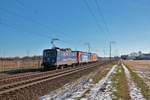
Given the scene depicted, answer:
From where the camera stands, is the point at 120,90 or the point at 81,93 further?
the point at 120,90

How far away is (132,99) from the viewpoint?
12.9 metres

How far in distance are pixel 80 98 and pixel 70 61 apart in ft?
131

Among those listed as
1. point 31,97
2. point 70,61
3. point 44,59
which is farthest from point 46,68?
point 31,97

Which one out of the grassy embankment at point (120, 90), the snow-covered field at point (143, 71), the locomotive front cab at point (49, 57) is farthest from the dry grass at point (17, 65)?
the grassy embankment at point (120, 90)

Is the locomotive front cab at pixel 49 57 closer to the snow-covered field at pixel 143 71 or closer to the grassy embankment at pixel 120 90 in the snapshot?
the snow-covered field at pixel 143 71

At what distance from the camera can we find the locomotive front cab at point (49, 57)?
4266 centimetres

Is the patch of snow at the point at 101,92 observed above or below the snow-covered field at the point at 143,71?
below

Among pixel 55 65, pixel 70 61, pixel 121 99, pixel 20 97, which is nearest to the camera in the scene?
pixel 121 99

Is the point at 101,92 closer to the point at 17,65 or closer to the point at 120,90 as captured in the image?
the point at 120,90

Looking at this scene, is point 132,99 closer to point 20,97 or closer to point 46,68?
point 20,97

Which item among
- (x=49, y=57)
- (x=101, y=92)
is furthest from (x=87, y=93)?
(x=49, y=57)

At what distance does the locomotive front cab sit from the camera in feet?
140

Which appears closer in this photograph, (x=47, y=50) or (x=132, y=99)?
(x=132, y=99)

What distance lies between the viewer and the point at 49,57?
4334cm
